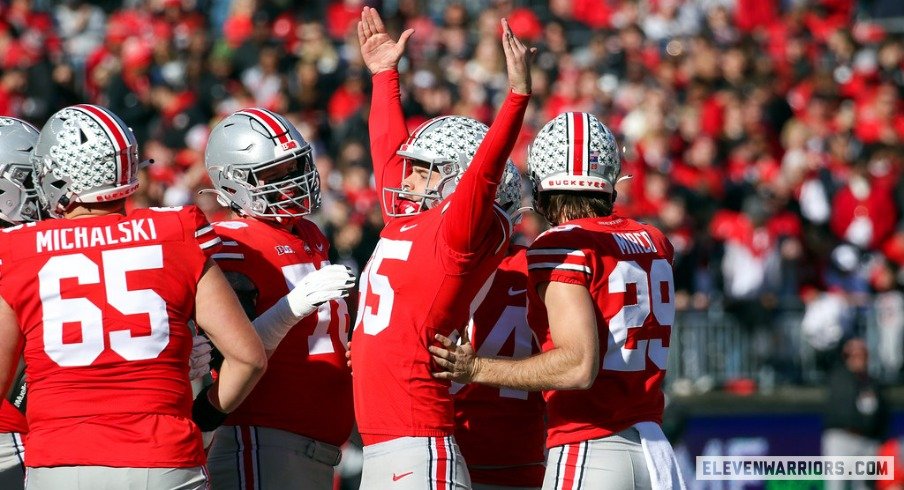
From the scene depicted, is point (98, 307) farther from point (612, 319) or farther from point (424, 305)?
point (612, 319)

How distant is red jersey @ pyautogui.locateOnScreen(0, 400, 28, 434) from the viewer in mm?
4988

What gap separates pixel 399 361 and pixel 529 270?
0.54m

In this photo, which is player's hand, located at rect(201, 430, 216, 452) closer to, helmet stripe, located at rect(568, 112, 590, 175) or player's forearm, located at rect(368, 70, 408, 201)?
player's forearm, located at rect(368, 70, 408, 201)

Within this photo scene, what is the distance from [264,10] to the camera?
1522 cm

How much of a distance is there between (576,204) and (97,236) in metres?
1.65

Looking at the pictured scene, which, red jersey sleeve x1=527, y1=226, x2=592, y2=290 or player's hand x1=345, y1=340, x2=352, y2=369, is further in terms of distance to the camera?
player's hand x1=345, y1=340, x2=352, y2=369

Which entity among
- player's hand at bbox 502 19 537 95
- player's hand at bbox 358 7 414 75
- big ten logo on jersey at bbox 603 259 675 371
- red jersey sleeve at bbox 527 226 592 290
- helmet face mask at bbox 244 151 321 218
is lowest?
big ten logo on jersey at bbox 603 259 675 371

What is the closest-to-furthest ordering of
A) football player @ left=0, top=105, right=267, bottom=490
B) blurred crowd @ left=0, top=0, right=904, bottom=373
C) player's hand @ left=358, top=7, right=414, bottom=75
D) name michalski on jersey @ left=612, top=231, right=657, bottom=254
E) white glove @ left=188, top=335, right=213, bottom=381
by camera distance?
1. football player @ left=0, top=105, right=267, bottom=490
2. white glove @ left=188, top=335, right=213, bottom=381
3. name michalski on jersey @ left=612, top=231, right=657, bottom=254
4. player's hand @ left=358, top=7, right=414, bottom=75
5. blurred crowd @ left=0, top=0, right=904, bottom=373

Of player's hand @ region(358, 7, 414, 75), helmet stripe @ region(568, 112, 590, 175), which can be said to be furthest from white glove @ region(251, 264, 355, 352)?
player's hand @ region(358, 7, 414, 75)

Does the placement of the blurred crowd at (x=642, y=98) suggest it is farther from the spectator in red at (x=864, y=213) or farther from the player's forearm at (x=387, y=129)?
the player's forearm at (x=387, y=129)

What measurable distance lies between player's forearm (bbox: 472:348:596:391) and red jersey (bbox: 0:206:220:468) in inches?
38.0

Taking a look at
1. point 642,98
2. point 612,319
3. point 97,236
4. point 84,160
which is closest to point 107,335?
point 97,236

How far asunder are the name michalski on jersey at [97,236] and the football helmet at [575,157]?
1.40 meters

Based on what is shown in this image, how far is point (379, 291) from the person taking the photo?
180 inches
